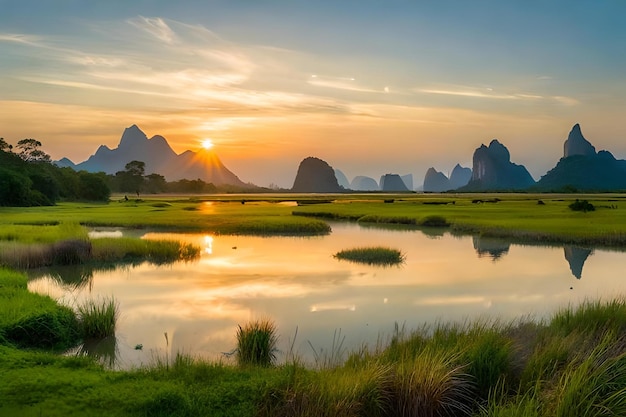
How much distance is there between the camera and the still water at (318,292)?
1289cm

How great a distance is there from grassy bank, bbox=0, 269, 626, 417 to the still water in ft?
8.14

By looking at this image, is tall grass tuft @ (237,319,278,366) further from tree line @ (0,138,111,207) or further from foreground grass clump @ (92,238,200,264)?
tree line @ (0,138,111,207)

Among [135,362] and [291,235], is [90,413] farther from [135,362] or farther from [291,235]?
[291,235]

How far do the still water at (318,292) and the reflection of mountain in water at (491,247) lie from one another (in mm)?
237

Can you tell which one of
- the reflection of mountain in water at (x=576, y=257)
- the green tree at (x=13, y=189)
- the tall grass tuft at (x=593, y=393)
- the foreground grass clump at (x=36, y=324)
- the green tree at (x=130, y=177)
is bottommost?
the reflection of mountain in water at (x=576, y=257)

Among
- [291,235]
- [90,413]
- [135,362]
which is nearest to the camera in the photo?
[90,413]

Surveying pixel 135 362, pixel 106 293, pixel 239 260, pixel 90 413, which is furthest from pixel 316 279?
pixel 90 413

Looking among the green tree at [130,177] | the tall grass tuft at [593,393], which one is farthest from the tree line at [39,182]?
the tall grass tuft at [593,393]

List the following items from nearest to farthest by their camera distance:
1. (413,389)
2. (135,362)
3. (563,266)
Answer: (413,389), (135,362), (563,266)

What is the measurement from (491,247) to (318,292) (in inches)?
714

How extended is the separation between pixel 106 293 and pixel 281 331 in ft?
28.0

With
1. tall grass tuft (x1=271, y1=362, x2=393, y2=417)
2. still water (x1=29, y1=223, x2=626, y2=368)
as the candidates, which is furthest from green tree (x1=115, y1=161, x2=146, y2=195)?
tall grass tuft (x1=271, y1=362, x2=393, y2=417)

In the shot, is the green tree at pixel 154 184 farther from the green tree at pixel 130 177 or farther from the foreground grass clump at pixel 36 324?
the foreground grass clump at pixel 36 324

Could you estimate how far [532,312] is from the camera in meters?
15.6
